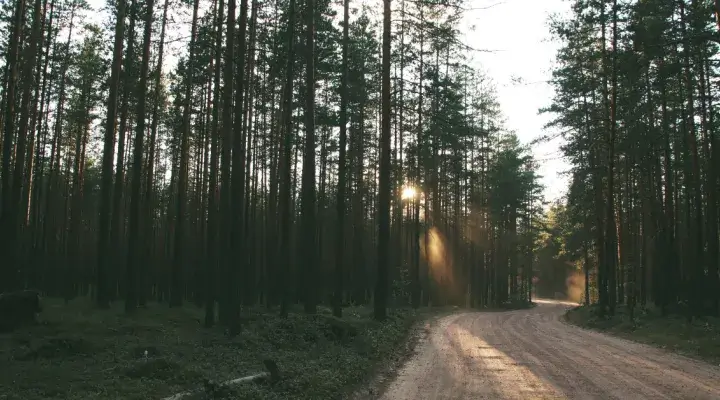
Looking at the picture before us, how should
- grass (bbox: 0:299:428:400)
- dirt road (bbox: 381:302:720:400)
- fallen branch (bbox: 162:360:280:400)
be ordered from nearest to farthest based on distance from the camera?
1. fallen branch (bbox: 162:360:280:400)
2. grass (bbox: 0:299:428:400)
3. dirt road (bbox: 381:302:720:400)

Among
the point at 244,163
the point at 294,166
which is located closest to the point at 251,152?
the point at 294,166

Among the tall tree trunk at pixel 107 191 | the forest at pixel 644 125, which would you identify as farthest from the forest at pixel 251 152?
the forest at pixel 644 125

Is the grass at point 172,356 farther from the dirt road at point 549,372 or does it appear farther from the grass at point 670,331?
the grass at point 670,331

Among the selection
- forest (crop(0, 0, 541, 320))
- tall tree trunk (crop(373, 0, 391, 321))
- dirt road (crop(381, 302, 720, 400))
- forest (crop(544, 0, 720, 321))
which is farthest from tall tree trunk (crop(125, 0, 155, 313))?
forest (crop(544, 0, 720, 321))

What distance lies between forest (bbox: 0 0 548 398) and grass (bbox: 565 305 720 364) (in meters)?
8.43

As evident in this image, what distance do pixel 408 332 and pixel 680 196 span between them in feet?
87.2

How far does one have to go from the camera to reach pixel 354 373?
32.6 feet

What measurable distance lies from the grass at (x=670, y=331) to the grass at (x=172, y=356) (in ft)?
27.0

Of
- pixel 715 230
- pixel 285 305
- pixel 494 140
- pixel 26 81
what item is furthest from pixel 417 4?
pixel 494 140

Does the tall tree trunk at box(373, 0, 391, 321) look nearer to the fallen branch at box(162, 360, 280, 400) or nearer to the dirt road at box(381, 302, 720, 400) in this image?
the dirt road at box(381, 302, 720, 400)

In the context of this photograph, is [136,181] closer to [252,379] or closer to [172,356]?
[172,356]

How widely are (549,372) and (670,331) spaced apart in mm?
9779

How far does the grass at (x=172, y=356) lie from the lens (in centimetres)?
760

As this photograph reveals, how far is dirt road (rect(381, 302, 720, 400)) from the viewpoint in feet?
27.1
